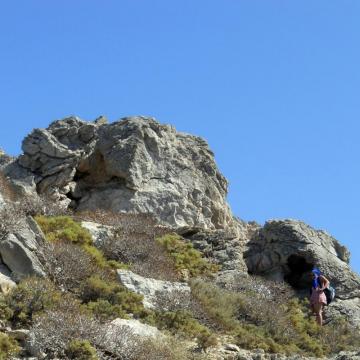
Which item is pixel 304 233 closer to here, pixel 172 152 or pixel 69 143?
pixel 172 152

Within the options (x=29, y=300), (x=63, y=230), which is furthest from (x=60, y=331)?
(x=63, y=230)

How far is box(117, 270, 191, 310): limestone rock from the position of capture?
1590 cm

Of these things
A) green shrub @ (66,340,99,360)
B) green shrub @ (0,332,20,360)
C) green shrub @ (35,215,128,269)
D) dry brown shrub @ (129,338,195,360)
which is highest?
green shrub @ (35,215,128,269)

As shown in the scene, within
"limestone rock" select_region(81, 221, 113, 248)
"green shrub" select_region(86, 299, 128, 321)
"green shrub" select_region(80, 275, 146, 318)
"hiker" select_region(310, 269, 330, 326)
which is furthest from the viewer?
"hiker" select_region(310, 269, 330, 326)

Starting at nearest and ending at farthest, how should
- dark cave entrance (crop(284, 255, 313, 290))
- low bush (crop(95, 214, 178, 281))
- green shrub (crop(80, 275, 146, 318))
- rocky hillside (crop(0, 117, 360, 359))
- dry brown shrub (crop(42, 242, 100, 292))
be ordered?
rocky hillside (crop(0, 117, 360, 359)) < green shrub (crop(80, 275, 146, 318)) < dry brown shrub (crop(42, 242, 100, 292)) < low bush (crop(95, 214, 178, 281)) < dark cave entrance (crop(284, 255, 313, 290))

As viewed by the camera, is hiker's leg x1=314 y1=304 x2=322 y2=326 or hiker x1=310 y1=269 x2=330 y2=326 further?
hiker x1=310 y1=269 x2=330 y2=326

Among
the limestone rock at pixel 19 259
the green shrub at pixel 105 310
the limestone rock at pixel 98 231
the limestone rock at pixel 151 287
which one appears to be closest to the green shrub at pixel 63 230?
the limestone rock at pixel 98 231

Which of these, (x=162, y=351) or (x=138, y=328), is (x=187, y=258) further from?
(x=162, y=351)

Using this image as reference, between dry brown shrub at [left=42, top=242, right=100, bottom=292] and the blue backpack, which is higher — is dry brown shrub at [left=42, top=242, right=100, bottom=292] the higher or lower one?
the lower one

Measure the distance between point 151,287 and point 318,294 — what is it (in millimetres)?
5900

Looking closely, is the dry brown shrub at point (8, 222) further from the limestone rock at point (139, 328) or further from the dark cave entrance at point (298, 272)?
the dark cave entrance at point (298, 272)

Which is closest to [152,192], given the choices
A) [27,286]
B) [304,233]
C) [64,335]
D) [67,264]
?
[304,233]

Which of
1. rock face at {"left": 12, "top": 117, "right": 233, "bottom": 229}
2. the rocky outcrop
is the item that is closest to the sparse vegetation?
the rocky outcrop

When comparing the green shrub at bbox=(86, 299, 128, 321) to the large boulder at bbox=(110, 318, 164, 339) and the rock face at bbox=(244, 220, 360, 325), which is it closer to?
the large boulder at bbox=(110, 318, 164, 339)
